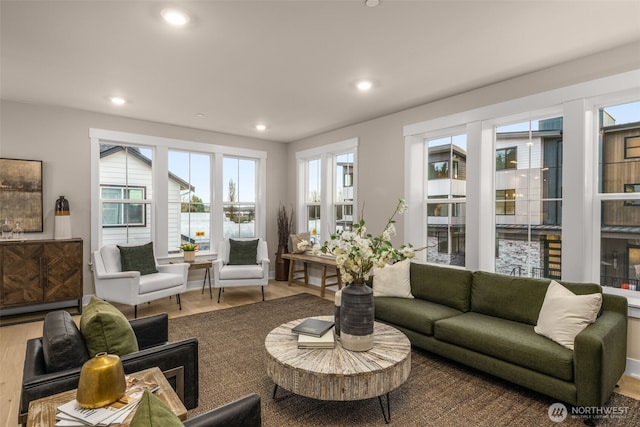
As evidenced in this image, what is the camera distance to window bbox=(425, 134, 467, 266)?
13.3 feet

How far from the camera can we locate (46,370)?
1.61 meters

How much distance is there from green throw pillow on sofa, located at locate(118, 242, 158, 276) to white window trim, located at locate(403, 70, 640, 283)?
3.99 m

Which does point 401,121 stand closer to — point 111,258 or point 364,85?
point 364,85

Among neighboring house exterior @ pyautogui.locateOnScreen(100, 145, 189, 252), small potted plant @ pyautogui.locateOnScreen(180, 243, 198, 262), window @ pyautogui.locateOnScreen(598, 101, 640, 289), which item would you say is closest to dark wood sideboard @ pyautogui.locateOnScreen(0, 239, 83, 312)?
neighboring house exterior @ pyautogui.locateOnScreen(100, 145, 189, 252)

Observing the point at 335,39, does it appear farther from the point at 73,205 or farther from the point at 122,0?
the point at 73,205

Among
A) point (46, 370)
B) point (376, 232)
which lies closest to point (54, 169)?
point (46, 370)

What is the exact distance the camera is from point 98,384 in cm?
124

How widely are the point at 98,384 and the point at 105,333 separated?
0.56 metres

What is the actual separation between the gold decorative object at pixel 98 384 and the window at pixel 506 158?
3.73 metres

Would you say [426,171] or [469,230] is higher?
[426,171]

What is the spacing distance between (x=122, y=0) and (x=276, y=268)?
4.80 m

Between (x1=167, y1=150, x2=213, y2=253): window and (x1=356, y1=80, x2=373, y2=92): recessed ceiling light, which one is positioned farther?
(x1=167, y1=150, x2=213, y2=253): window

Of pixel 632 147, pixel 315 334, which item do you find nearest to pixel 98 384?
pixel 315 334

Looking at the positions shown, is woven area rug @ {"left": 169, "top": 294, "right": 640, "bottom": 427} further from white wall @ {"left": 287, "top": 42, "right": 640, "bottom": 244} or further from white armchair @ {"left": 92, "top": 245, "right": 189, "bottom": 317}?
white wall @ {"left": 287, "top": 42, "right": 640, "bottom": 244}
